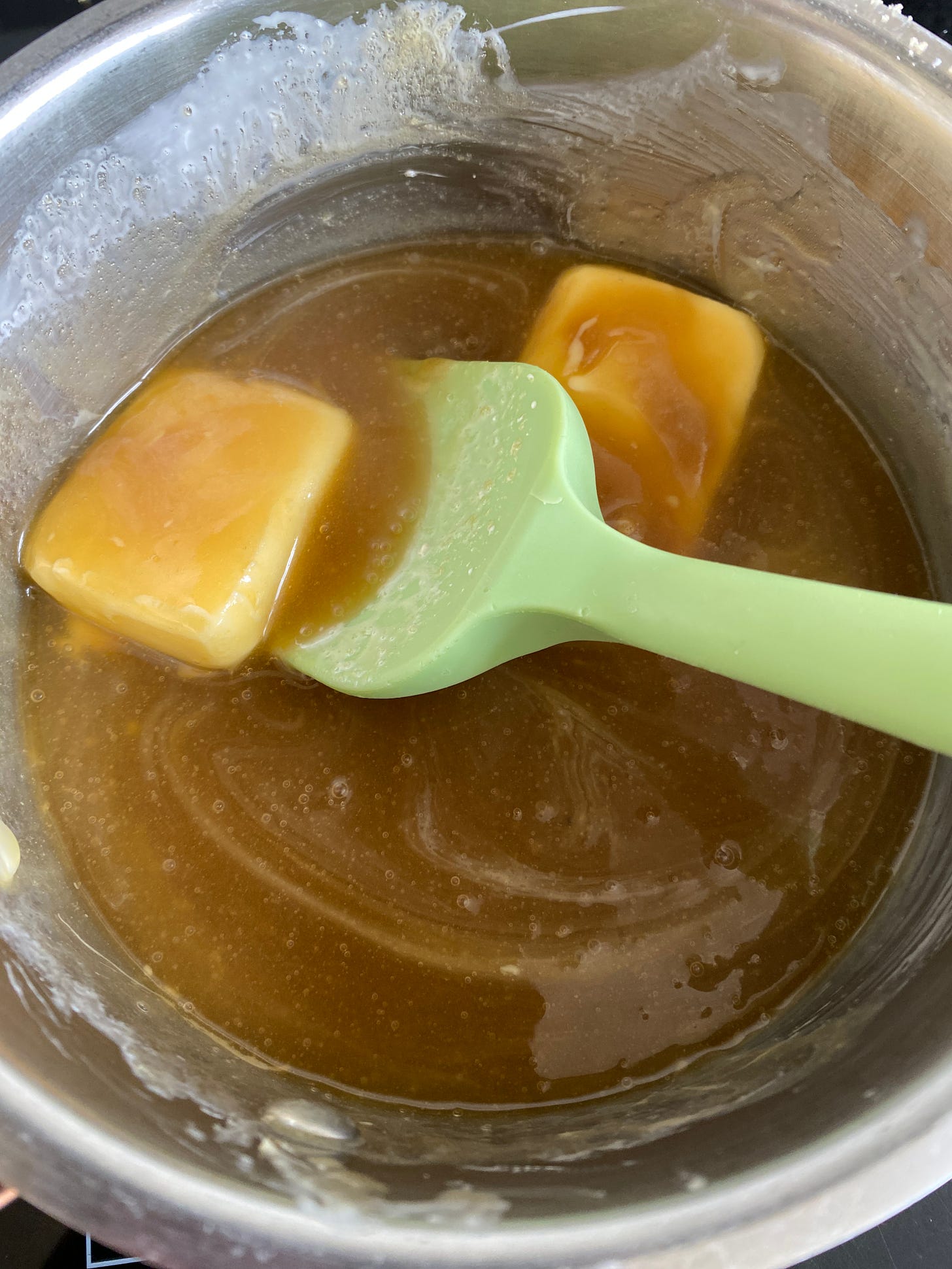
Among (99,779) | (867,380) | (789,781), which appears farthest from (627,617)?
(99,779)

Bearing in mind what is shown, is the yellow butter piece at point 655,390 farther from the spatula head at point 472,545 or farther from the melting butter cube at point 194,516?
the melting butter cube at point 194,516

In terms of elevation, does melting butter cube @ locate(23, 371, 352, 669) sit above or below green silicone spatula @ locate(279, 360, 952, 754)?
below

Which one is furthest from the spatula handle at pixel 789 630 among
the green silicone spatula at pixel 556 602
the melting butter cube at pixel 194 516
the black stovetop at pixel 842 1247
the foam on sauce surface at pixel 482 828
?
the black stovetop at pixel 842 1247

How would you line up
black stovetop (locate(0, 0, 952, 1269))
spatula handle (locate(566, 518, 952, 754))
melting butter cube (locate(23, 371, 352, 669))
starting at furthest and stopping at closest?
melting butter cube (locate(23, 371, 352, 669)) → black stovetop (locate(0, 0, 952, 1269)) → spatula handle (locate(566, 518, 952, 754))

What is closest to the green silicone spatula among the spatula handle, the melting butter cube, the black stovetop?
the spatula handle

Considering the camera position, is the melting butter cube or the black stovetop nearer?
the black stovetop

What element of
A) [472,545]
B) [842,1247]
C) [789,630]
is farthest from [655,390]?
[842,1247]

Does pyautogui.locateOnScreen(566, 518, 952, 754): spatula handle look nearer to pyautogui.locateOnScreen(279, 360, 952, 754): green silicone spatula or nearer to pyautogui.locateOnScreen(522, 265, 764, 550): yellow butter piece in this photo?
pyautogui.locateOnScreen(279, 360, 952, 754): green silicone spatula

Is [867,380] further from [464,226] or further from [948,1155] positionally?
[948,1155]
